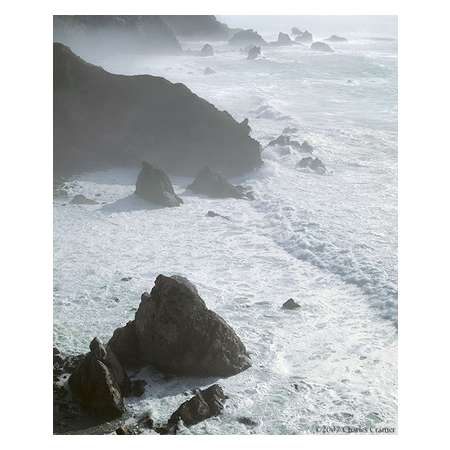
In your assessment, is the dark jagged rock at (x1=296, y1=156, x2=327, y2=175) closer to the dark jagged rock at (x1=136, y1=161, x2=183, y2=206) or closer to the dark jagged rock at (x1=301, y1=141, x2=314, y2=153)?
the dark jagged rock at (x1=301, y1=141, x2=314, y2=153)

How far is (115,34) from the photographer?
549 inches

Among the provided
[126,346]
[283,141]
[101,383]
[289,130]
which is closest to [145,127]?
[283,141]

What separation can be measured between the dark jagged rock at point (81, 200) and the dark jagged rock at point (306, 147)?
5771mm

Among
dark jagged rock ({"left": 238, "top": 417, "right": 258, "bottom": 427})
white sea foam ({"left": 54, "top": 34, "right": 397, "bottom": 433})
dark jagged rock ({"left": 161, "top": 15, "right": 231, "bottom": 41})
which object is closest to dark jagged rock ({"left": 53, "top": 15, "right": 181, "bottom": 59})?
dark jagged rock ({"left": 161, "top": 15, "right": 231, "bottom": 41})

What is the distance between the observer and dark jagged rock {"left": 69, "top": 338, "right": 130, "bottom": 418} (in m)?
9.34

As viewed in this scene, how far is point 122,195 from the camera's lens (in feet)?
50.4

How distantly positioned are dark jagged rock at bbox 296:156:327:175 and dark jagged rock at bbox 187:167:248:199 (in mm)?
1896

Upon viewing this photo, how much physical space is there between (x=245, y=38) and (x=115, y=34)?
260cm

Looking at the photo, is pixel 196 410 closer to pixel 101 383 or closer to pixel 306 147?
pixel 101 383

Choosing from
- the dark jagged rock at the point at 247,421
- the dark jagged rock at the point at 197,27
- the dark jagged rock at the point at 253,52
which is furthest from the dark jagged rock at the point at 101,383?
the dark jagged rock at the point at 253,52

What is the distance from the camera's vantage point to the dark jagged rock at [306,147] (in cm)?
1783

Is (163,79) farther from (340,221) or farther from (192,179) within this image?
(340,221)
